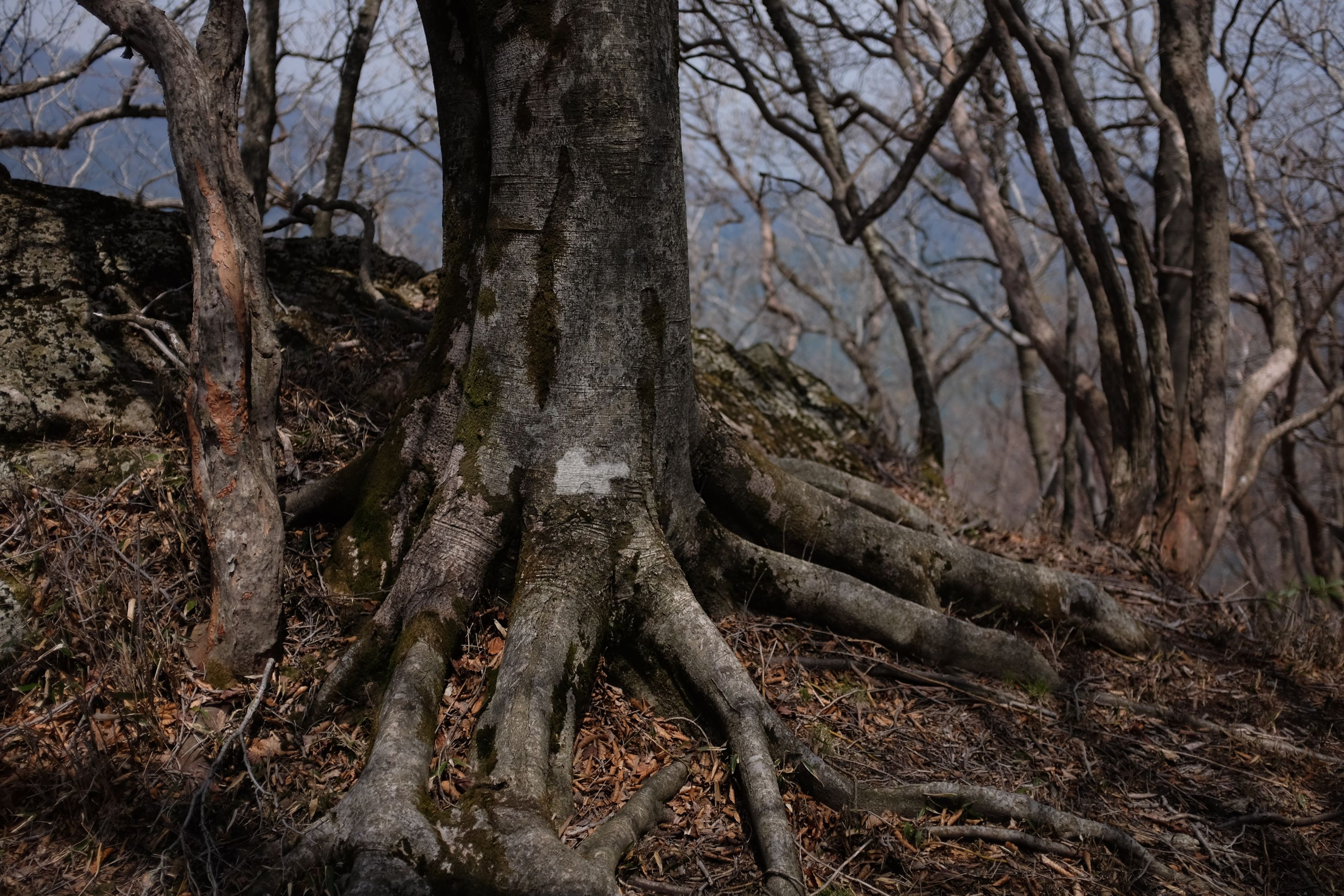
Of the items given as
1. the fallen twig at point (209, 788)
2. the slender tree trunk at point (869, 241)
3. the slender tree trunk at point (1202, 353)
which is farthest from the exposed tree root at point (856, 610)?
the slender tree trunk at point (869, 241)

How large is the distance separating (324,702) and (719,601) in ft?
5.30

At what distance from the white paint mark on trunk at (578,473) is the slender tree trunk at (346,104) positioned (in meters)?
5.47

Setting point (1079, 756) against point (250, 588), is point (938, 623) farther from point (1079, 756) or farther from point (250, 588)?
point (250, 588)

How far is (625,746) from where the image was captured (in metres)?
2.90

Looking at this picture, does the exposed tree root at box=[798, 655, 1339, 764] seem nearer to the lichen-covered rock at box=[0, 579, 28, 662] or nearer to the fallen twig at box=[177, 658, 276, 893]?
the fallen twig at box=[177, 658, 276, 893]

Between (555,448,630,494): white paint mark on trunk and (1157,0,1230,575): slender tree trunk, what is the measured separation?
4805 millimetres

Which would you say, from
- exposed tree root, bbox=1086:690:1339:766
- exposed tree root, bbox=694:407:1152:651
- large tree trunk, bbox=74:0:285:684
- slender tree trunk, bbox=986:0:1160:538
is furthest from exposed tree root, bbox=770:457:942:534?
large tree trunk, bbox=74:0:285:684

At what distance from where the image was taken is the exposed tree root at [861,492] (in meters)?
4.93

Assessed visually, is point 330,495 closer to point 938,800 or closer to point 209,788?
point 209,788

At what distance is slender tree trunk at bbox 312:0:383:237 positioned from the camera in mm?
7469

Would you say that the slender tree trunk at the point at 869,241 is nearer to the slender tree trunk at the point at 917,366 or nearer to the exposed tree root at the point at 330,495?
the slender tree trunk at the point at 917,366

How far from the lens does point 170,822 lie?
242 cm

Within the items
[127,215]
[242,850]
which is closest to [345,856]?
[242,850]

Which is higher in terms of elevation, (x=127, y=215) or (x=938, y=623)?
(x=127, y=215)
